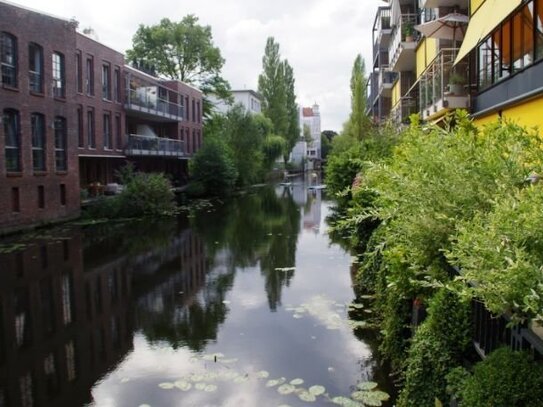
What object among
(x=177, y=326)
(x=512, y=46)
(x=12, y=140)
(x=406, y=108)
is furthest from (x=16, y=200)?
(x=512, y=46)

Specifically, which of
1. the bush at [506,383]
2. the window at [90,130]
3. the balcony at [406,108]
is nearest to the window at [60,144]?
the window at [90,130]

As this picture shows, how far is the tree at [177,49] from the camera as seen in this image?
179ft

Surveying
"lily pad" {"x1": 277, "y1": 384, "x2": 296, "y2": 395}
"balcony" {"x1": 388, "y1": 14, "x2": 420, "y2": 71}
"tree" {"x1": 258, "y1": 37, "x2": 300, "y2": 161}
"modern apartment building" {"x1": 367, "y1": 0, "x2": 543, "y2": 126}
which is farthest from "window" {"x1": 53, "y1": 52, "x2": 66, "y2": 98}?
"tree" {"x1": 258, "y1": 37, "x2": 300, "y2": 161}

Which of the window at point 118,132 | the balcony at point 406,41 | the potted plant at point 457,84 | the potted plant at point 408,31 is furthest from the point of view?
the window at point 118,132

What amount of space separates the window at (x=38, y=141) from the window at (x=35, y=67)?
1204 millimetres

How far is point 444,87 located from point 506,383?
593 inches

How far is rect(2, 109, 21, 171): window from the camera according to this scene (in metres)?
22.8

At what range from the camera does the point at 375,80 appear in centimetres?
5047

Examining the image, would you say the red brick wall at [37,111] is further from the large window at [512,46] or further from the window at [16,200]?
the large window at [512,46]

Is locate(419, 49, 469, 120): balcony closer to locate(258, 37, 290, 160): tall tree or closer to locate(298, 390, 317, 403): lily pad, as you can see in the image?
locate(298, 390, 317, 403): lily pad

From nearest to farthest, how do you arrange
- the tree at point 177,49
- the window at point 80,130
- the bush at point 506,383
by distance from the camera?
the bush at point 506,383 → the window at point 80,130 → the tree at point 177,49

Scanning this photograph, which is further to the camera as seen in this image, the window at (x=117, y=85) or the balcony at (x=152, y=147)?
the balcony at (x=152, y=147)

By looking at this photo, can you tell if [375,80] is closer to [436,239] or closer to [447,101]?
[447,101]

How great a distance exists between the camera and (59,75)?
2705 cm
